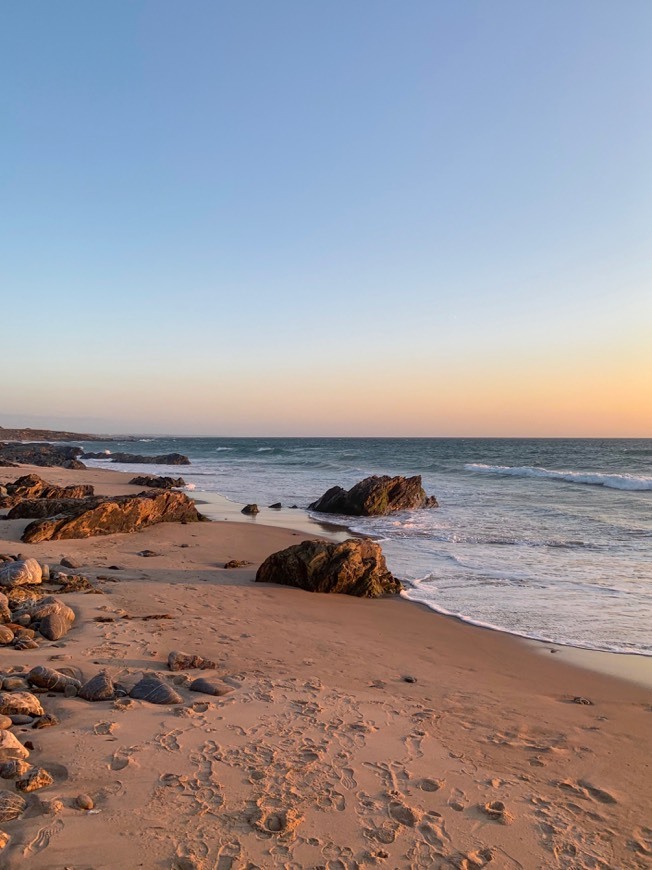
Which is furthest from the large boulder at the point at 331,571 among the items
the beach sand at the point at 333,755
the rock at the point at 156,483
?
the rock at the point at 156,483

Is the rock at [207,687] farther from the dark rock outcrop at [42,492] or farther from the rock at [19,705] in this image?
the dark rock outcrop at [42,492]

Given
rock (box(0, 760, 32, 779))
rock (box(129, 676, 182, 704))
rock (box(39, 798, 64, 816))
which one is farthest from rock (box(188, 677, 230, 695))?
rock (box(39, 798, 64, 816))

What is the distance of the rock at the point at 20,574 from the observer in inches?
311

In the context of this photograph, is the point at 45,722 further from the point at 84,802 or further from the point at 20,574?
the point at 20,574

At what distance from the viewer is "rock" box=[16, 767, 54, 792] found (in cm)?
327

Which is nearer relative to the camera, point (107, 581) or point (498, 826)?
point (498, 826)

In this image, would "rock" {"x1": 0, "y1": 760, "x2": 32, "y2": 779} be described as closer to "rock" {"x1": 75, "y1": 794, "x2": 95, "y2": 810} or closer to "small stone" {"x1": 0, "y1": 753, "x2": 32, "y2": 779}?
"small stone" {"x1": 0, "y1": 753, "x2": 32, "y2": 779}

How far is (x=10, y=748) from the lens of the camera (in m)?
3.51

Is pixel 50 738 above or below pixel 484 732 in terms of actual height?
above

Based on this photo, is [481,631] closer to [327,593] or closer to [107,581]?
[327,593]

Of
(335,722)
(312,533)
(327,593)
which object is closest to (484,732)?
(335,722)

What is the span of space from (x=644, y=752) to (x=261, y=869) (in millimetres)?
3489

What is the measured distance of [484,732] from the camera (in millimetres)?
4867

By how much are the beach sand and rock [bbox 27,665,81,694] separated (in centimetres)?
15
